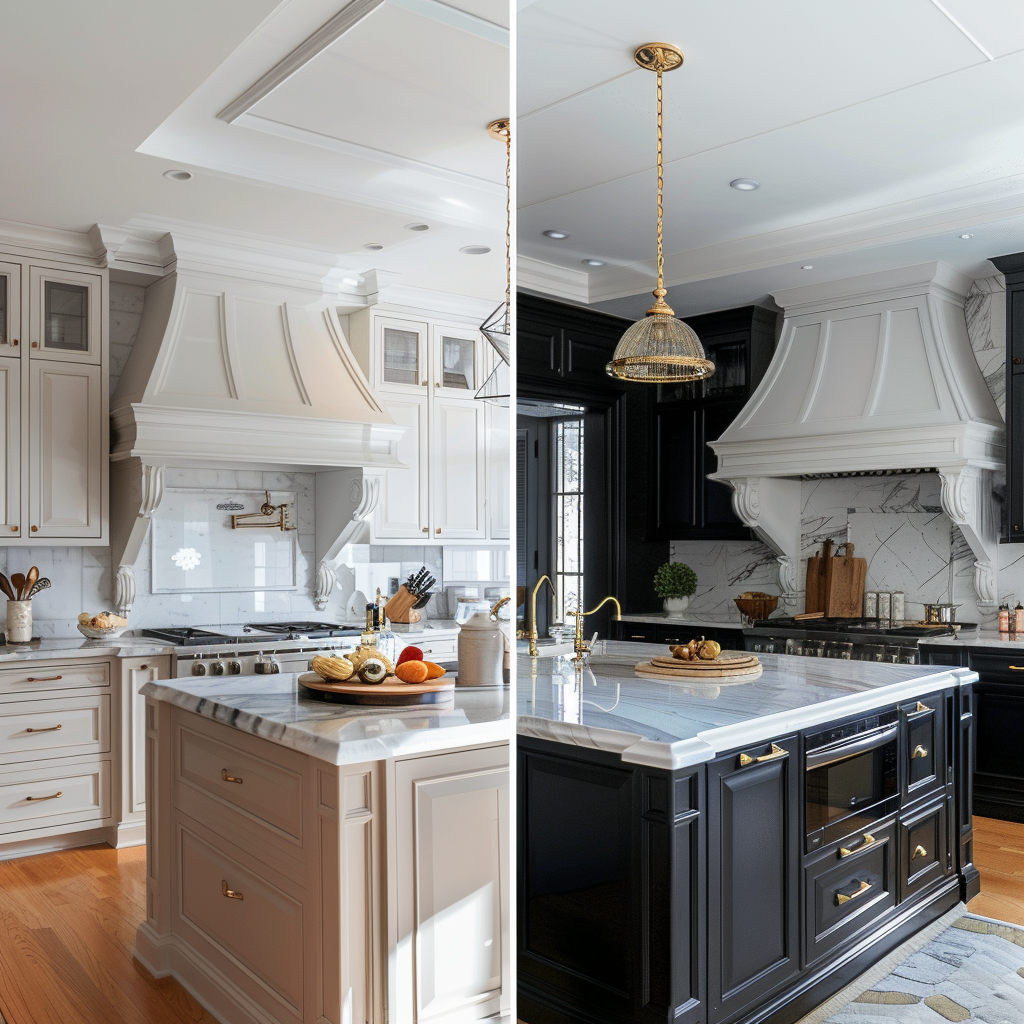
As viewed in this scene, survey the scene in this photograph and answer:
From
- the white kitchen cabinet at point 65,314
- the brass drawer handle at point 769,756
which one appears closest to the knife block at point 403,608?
the brass drawer handle at point 769,756

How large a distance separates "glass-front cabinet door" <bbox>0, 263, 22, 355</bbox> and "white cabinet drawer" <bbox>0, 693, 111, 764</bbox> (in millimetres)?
965

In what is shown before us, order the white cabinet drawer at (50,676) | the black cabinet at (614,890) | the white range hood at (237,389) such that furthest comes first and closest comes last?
the white cabinet drawer at (50,676) < the black cabinet at (614,890) < the white range hood at (237,389)

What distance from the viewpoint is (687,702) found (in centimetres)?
164

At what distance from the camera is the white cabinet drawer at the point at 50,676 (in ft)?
8.08

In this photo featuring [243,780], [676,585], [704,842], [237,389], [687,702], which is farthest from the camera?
[676,585]

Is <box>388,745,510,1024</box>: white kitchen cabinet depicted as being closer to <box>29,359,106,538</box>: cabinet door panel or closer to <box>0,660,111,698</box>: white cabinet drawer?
<box>0,660,111,698</box>: white cabinet drawer

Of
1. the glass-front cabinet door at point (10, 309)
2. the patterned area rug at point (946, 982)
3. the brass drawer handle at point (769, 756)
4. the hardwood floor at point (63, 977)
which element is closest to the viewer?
the hardwood floor at point (63, 977)

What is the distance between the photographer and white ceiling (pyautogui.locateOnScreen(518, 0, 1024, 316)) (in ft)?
3.41

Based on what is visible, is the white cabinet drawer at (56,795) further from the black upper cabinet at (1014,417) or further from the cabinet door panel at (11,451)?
the black upper cabinet at (1014,417)

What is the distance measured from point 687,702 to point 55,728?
74.0 inches

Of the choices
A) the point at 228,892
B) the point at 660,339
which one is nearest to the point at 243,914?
the point at 228,892

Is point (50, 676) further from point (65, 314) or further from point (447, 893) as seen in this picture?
point (447, 893)

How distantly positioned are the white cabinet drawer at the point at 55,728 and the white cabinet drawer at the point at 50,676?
0.04 m

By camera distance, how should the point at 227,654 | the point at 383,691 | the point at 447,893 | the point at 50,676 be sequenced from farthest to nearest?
the point at 227,654
the point at 50,676
the point at 383,691
the point at 447,893
